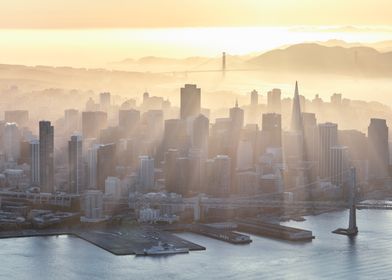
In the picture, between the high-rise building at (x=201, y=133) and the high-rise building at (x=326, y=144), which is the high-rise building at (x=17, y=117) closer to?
the high-rise building at (x=201, y=133)

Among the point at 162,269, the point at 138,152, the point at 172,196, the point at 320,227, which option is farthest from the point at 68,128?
the point at 162,269

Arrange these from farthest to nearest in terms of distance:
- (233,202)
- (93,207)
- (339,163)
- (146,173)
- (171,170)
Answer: (339,163), (146,173), (171,170), (233,202), (93,207)

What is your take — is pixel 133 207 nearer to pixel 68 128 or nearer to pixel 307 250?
pixel 307 250

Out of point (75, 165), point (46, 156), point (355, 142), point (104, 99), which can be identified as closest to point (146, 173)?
point (75, 165)

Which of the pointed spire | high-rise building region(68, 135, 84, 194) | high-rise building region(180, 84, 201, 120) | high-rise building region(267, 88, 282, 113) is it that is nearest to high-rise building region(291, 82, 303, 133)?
the pointed spire

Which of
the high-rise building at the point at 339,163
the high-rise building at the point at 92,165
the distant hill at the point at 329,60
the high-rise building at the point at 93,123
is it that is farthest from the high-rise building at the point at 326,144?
the high-rise building at the point at 93,123

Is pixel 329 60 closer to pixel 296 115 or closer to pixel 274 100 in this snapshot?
pixel 296 115

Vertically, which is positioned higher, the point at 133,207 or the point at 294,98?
the point at 294,98
